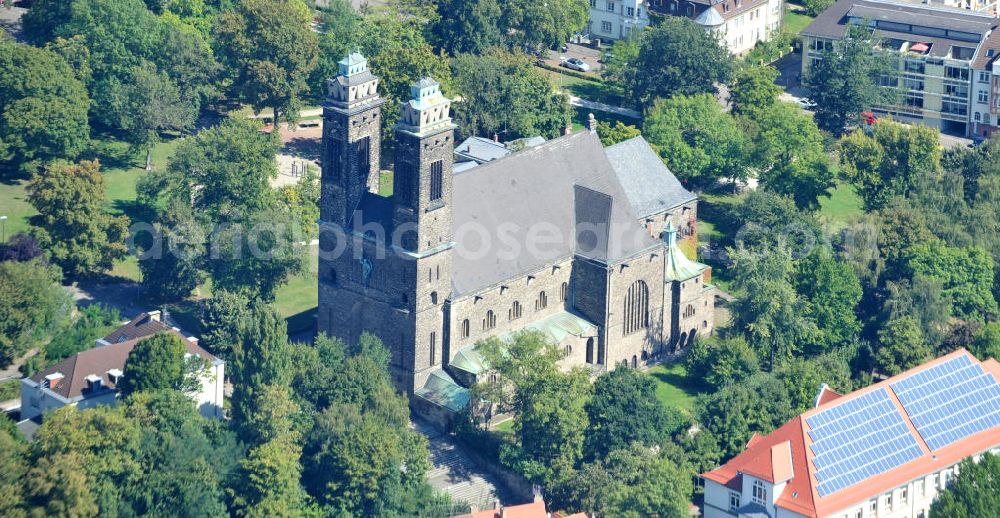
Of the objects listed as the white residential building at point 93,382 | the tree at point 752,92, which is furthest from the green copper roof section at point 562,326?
the tree at point 752,92

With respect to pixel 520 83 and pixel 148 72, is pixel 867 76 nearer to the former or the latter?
pixel 520 83

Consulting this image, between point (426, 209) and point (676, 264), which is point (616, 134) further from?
point (426, 209)

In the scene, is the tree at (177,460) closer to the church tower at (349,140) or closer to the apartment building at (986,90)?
the church tower at (349,140)

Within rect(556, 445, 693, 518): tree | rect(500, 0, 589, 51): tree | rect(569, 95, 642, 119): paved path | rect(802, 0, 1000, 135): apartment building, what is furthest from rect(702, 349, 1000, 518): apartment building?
rect(500, 0, 589, 51): tree

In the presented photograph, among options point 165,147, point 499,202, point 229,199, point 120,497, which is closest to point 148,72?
point 165,147

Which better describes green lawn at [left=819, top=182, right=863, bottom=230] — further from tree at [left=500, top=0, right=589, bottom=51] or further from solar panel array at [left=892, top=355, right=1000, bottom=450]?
solar panel array at [left=892, top=355, right=1000, bottom=450]

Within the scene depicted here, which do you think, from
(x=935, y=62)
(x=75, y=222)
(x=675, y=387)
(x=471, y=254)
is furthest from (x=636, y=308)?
(x=935, y=62)

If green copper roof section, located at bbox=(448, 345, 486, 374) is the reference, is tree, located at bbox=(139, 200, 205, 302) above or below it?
above
